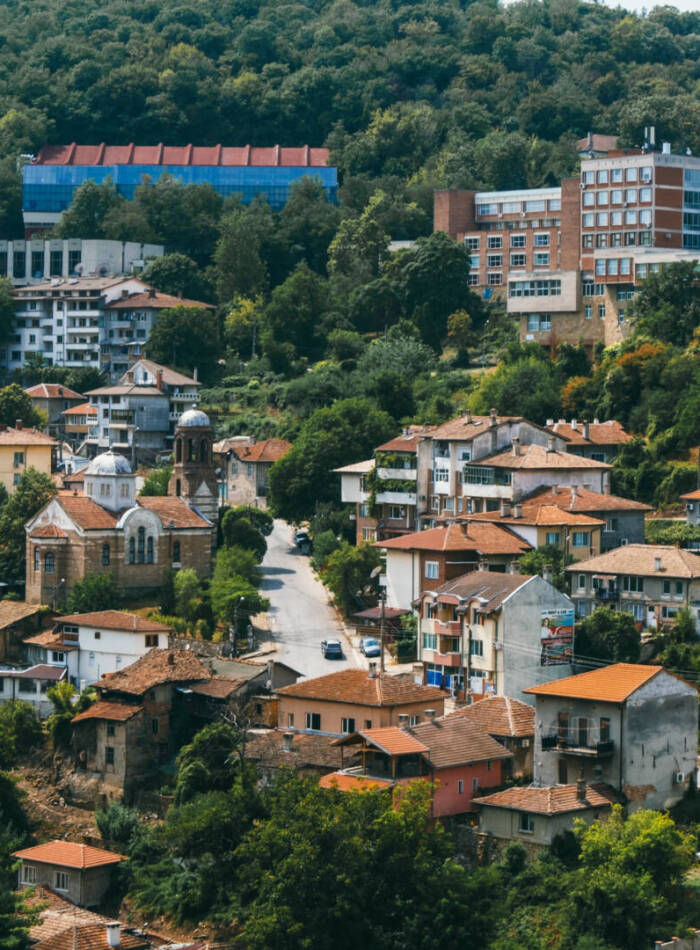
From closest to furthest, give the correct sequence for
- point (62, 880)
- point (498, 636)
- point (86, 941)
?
point (86, 941), point (62, 880), point (498, 636)

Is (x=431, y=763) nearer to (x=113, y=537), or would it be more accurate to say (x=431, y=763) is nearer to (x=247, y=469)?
(x=113, y=537)

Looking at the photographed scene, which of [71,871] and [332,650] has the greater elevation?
[332,650]

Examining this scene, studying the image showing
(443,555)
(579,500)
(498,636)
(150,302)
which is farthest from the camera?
(150,302)

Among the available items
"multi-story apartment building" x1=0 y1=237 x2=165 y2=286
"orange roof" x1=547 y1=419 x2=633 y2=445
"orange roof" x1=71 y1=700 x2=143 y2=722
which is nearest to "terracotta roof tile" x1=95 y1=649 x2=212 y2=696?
"orange roof" x1=71 y1=700 x2=143 y2=722

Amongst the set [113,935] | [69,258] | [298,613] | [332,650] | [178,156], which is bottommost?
[113,935]

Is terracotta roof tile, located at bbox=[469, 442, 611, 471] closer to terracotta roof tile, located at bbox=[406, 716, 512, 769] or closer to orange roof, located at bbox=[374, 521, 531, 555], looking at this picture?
orange roof, located at bbox=[374, 521, 531, 555]

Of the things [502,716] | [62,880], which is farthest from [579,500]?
[62,880]

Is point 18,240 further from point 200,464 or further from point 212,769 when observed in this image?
point 212,769

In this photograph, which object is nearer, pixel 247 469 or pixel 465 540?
pixel 465 540
